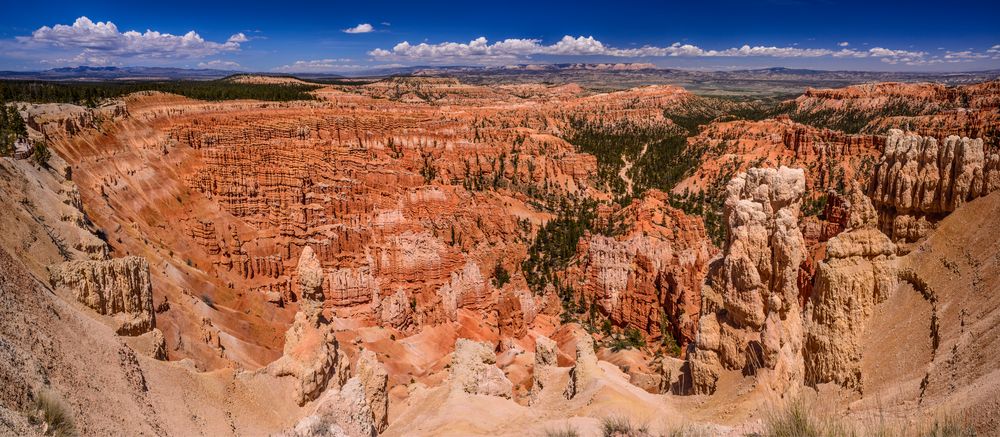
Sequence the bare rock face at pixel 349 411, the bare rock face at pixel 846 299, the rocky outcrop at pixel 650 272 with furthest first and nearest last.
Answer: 1. the rocky outcrop at pixel 650 272
2. the bare rock face at pixel 846 299
3. the bare rock face at pixel 349 411

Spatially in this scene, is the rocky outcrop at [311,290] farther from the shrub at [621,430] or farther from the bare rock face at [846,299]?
the bare rock face at [846,299]

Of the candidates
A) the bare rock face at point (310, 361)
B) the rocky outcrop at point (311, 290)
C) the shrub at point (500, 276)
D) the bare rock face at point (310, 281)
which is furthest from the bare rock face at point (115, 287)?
the shrub at point (500, 276)

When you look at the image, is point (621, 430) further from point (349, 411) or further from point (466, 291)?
point (466, 291)

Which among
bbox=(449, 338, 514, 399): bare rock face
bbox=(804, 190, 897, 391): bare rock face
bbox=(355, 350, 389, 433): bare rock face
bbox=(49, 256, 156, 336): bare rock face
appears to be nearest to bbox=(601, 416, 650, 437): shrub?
bbox=(804, 190, 897, 391): bare rock face

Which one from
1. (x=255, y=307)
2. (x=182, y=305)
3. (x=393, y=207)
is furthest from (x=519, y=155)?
(x=182, y=305)

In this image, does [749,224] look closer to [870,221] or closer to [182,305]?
[870,221]

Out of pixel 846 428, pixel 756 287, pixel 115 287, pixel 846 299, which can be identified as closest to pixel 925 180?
pixel 846 299
